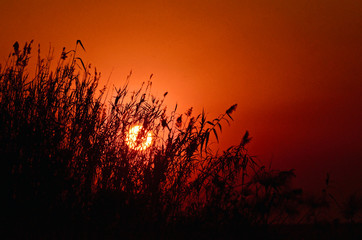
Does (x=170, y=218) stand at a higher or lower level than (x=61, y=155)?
lower

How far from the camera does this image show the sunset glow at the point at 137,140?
3.79 m

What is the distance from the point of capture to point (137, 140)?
3.82 metres

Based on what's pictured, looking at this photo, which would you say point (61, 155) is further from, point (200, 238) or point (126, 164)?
point (200, 238)

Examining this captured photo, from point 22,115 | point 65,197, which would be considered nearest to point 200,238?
point 65,197

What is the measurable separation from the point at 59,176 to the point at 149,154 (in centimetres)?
92

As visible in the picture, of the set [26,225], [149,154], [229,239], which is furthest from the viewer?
[149,154]

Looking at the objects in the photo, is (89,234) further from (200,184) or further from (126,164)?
(200,184)

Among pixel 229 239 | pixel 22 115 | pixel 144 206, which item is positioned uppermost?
pixel 22 115

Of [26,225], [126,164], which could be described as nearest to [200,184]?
[126,164]

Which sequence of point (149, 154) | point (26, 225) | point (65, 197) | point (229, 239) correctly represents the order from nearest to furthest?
point (26, 225) < point (65, 197) < point (229, 239) < point (149, 154)

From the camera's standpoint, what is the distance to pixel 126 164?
3.57 metres

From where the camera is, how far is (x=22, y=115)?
3.34m

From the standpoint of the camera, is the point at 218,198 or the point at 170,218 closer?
the point at 170,218

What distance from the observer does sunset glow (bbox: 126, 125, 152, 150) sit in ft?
12.4
